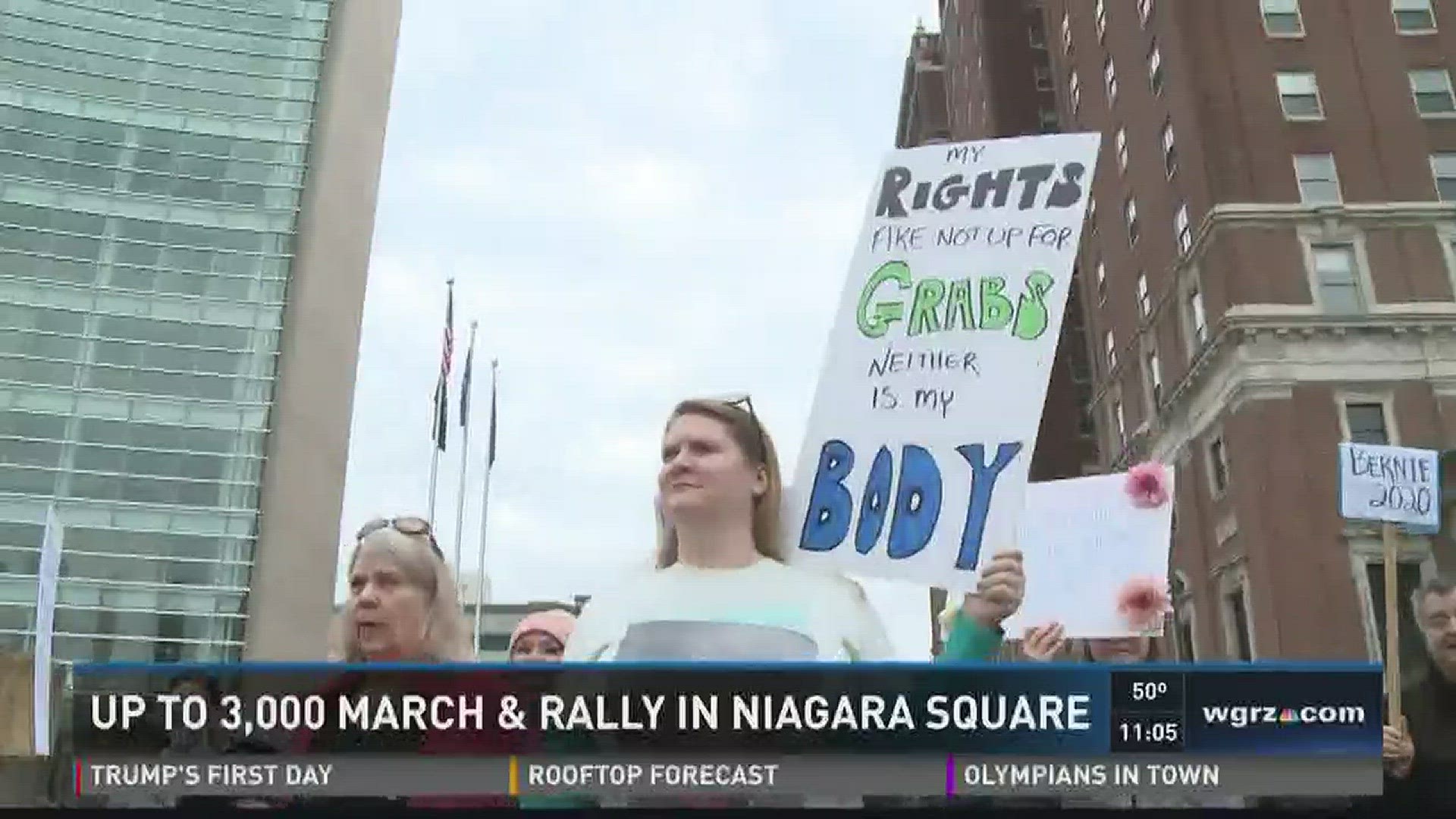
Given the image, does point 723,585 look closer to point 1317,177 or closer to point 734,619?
point 734,619

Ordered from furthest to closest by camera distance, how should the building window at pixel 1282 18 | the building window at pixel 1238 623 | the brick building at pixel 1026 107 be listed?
1. the brick building at pixel 1026 107
2. the building window at pixel 1282 18
3. the building window at pixel 1238 623

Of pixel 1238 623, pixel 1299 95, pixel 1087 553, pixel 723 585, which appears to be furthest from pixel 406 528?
pixel 1299 95

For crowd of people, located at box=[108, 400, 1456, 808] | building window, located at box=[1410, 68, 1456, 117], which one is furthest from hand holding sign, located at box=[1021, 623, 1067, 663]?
building window, located at box=[1410, 68, 1456, 117]

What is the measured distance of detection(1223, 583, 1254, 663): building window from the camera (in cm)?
3459

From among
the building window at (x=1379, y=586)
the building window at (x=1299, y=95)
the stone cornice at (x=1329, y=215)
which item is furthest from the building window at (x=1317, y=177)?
the building window at (x=1379, y=586)

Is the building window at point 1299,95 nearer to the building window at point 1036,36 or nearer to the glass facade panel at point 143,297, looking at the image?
the building window at point 1036,36

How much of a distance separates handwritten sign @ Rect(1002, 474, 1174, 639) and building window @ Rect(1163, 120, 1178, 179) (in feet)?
112

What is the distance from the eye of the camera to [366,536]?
6.60 m

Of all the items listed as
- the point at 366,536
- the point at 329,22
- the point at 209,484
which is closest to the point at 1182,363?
the point at 366,536

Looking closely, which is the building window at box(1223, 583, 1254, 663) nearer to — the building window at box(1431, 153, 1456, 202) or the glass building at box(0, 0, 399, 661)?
the building window at box(1431, 153, 1456, 202)

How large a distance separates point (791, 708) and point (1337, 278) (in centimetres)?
3434

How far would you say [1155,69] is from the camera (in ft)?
136

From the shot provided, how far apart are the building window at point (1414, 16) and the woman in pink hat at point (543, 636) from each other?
123 feet

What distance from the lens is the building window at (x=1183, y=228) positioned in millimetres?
38472
